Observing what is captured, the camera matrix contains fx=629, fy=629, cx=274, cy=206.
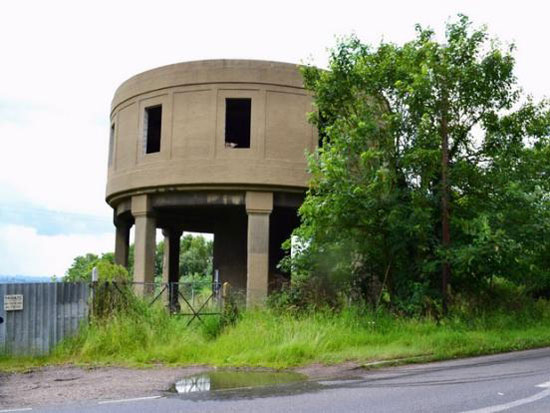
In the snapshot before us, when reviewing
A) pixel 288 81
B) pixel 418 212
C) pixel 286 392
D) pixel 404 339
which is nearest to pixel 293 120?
pixel 288 81

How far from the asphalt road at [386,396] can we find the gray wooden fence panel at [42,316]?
17.3ft

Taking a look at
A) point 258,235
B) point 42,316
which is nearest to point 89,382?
point 42,316

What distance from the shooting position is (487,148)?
53.0 ft

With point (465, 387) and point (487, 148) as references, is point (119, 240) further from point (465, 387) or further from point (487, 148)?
point (465, 387)

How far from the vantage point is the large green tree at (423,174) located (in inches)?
583

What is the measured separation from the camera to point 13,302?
12.6 m

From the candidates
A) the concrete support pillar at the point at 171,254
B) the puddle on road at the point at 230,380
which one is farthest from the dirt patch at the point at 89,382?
the concrete support pillar at the point at 171,254

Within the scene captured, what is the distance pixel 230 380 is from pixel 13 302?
18.0 ft

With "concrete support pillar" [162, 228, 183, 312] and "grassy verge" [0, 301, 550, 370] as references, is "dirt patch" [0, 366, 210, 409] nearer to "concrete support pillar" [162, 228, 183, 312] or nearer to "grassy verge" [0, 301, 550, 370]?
"grassy verge" [0, 301, 550, 370]

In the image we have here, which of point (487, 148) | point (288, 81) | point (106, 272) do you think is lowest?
point (106, 272)

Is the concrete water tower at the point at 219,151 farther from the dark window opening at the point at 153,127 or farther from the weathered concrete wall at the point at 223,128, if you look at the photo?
the dark window opening at the point at 153,127

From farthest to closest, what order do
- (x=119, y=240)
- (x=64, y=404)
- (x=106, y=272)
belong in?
(x=119, y=240)
(x=106, y=272)
(x=64, y=404)

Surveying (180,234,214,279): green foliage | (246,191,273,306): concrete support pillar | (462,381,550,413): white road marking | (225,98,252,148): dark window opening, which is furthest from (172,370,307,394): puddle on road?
(180,234,214,279): green foliage

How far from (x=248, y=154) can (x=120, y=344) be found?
880cm
